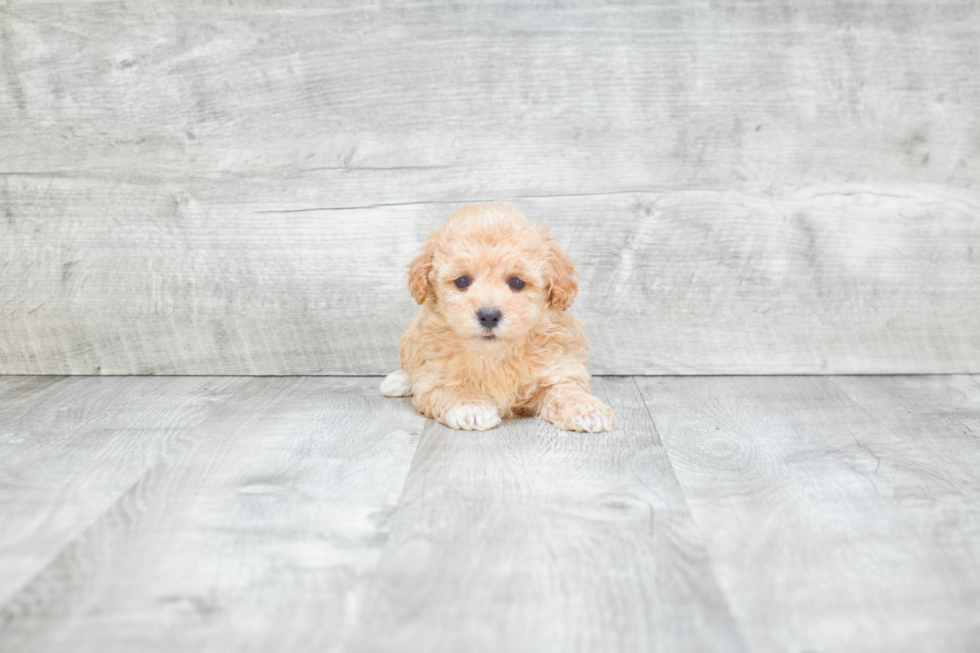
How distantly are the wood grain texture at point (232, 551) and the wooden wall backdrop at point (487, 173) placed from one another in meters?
0.76

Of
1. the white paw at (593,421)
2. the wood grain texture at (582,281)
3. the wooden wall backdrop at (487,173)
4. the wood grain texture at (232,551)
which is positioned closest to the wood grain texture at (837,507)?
the white paw at (593,421)

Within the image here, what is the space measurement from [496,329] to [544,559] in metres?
0.66

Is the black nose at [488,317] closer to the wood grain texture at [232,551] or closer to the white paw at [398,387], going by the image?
the wood grain texture at [232,551]

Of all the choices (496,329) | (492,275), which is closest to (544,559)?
(496,329)

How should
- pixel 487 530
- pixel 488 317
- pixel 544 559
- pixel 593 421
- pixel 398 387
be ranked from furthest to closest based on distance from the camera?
pixel 398 387 < pixel 593 421 < pixel 488 317 < pixel 487 530 < pixel 544 559

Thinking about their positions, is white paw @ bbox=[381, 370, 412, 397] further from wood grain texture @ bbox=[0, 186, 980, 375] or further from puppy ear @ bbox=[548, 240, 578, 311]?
puppy ear @ bbox=[548, 240, 578, 311]

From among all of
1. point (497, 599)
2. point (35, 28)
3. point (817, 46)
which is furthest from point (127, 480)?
point (817, 46)

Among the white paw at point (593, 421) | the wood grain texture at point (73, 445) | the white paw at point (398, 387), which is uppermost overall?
the wood grain texture at point (73, 445)

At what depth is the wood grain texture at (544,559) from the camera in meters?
1.08

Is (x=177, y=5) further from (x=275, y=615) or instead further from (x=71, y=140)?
(x=275, y=615)

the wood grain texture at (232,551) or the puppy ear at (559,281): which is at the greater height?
the puppy ear at (559,281)

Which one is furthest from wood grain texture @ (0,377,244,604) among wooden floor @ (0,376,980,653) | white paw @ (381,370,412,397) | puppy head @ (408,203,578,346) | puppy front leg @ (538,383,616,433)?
puppy front leg @ (538,383,616,433)

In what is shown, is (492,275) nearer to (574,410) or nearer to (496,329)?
(496,329)

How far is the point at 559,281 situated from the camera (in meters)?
1.92
